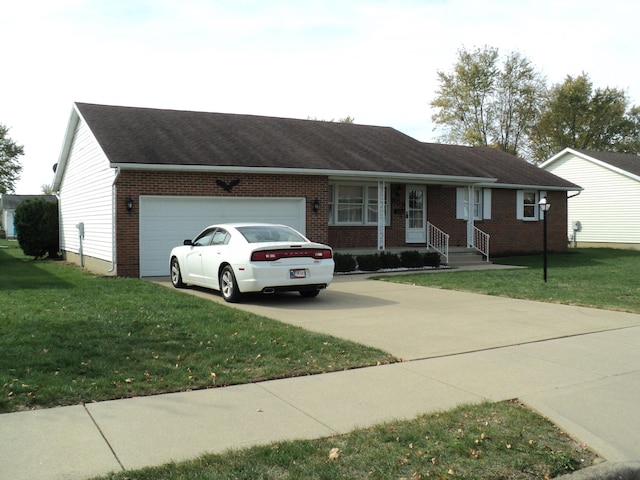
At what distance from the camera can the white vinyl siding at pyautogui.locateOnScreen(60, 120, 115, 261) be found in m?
16.2

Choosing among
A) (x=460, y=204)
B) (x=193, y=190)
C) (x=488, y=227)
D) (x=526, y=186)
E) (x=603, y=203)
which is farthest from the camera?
(x=603, y=203)

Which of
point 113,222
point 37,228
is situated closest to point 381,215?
point 113,222

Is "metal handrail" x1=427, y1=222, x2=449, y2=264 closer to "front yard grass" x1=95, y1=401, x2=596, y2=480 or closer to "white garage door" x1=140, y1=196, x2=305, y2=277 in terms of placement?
"white garage door" x1=140, y1=196, x2=305, y2=277

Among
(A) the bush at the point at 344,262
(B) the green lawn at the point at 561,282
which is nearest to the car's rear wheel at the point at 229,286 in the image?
(B) the green lawn at the point at 561,282

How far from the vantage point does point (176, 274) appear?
13430mm

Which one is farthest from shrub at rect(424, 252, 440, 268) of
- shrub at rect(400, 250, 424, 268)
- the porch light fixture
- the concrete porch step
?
the porch light fixture

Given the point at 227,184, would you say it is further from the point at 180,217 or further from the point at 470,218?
the point at 470,218

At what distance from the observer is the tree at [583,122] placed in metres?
51.0

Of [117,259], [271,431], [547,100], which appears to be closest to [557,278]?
[117,259]

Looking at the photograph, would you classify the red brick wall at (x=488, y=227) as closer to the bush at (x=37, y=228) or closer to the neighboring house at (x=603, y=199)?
the neighboring house at (x=603, y=199)

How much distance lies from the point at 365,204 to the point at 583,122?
125 feet

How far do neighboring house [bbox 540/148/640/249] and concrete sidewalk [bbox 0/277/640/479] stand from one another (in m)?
23.1

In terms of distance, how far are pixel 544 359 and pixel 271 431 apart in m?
3.82

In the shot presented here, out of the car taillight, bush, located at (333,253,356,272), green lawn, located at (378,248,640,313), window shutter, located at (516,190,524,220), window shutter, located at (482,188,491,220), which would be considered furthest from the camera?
window shutter, located at (516,190,524,220)
